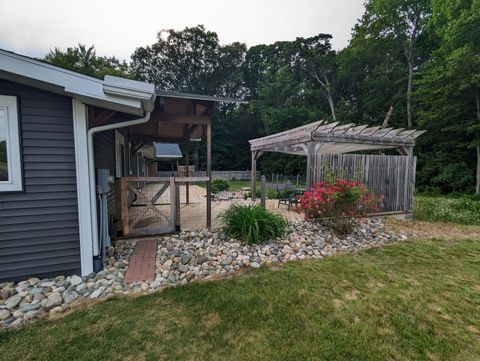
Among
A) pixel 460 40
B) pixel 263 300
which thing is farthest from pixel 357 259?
pixel 460 40

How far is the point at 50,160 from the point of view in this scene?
9.46 feet

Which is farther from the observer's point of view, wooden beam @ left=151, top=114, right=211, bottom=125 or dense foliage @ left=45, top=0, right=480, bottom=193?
dense foliage @ left=45, top=0, right=480, bottom=193

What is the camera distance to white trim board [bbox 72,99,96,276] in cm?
295

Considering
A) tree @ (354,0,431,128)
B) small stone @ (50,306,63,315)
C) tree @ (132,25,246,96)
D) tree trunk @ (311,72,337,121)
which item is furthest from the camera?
tree @ (132,25,246,96)

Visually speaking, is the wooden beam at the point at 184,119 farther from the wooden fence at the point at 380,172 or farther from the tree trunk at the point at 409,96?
the tree trunk at the point at 409,96

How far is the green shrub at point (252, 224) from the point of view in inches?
163

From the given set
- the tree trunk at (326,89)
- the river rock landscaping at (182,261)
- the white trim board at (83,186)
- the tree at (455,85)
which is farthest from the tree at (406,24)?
the white trim board at (83,186)

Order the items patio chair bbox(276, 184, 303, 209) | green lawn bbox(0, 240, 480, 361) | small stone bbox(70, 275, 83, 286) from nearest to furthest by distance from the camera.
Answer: green lawn bbox(0, 240, 480, 361) < small stone bbox(70, 275, 83, 286) < patio chair bbox(276, 184, 303, 209)

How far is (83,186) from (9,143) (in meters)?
0.89

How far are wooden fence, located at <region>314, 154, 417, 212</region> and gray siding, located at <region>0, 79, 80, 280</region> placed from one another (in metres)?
4.76

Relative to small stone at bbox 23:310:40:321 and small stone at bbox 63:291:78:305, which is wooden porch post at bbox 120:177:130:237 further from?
small stone at bbox 23:310:40:321

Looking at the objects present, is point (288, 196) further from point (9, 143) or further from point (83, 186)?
point (9, 143)

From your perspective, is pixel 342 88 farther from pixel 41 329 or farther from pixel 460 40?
pixel 41 329

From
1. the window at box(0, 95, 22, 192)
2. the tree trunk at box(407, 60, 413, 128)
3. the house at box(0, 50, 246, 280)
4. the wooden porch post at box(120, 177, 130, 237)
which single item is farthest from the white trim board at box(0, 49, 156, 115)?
the tree trunk at box(407, 60, 413, 128)
